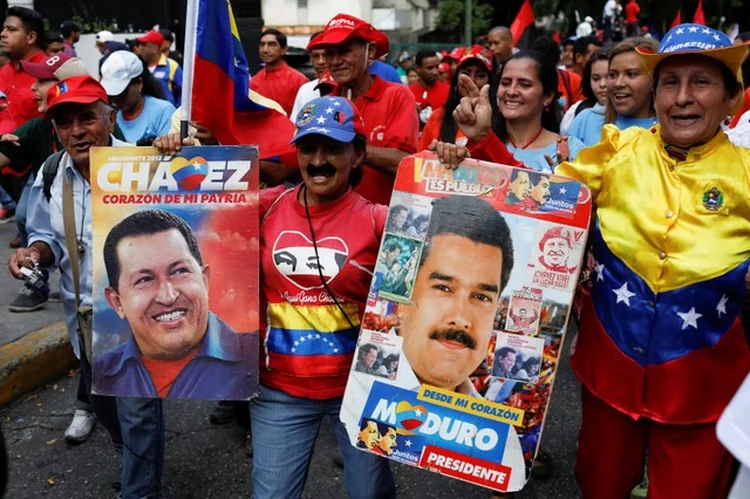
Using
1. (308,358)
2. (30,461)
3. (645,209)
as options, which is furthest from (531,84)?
(30,461)

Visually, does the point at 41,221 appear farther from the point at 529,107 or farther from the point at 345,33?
the point at 529,107

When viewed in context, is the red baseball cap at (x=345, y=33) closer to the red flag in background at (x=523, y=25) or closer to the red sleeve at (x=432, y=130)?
the red sleeve at (x=432, y=130)

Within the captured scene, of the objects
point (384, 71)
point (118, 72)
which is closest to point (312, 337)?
point (118, 72)

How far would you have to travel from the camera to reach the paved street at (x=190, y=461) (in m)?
3.88

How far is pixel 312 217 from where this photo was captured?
2781mm

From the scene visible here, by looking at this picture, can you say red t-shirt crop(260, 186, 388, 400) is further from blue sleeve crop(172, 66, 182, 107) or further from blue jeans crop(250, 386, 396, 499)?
blue sleeve crop(172, 66, 182, 107)

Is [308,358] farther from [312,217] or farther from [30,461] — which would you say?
[30,461]

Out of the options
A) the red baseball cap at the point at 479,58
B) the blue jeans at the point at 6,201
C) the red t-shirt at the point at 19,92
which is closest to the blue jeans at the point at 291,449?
the red baseball cap at the point at 479,58

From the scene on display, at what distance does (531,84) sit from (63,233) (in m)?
2.19

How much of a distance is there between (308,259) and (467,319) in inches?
22.8

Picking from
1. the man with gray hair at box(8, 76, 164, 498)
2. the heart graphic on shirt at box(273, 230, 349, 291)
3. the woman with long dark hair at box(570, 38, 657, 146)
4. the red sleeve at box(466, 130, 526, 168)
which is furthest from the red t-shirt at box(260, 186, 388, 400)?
the woman with long dark hair at box(570, 38, 657, 146)

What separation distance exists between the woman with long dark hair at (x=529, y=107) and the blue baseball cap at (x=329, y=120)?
111 centimetres

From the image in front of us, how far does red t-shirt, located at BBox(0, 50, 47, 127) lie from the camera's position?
678cm

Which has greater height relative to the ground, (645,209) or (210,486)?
(645,209)
